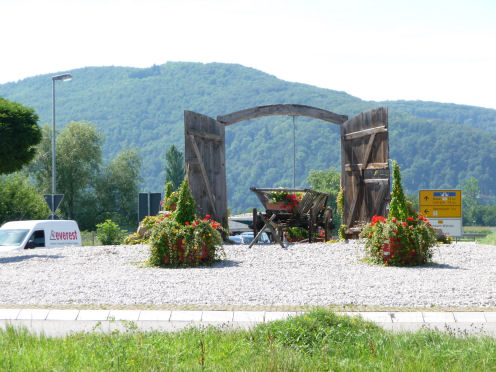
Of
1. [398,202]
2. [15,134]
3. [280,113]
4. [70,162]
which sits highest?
[70,162]

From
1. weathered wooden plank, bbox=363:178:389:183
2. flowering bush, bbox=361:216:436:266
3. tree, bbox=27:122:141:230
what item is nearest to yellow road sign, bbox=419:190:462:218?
weathered wooden plank, bbox=363:178:389:183

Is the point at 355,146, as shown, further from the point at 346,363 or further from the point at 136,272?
the point at 346,363

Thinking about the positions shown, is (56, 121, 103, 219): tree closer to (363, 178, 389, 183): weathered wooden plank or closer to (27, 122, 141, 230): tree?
(27, 122, 141, 230): tree

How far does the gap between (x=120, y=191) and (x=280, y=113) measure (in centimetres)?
3776

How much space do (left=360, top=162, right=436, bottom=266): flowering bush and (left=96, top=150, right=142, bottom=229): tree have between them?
41.5m

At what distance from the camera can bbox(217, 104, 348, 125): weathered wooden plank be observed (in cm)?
1770

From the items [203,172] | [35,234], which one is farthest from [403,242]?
[35,234]

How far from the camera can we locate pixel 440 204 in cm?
1978

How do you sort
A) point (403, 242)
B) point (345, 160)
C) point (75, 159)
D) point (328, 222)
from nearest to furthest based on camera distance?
point (403, 242) → point (345, 160) → point (328, 222) → point (75, 159)

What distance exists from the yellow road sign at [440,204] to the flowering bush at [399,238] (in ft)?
24.1

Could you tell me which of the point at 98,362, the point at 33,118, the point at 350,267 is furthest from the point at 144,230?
the point at 98,362

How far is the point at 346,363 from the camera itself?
4.99 meters

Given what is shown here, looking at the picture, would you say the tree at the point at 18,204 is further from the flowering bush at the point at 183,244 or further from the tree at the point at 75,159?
the flowering bush at the point at 183,244

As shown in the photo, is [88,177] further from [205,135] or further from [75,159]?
[205,135]
